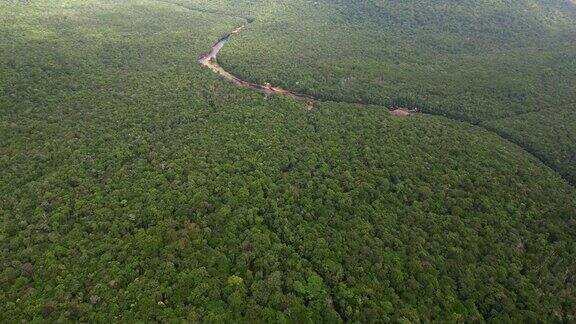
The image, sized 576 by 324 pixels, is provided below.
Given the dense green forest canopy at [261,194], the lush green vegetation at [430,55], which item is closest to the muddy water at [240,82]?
the lush green vegetation at [430,55]

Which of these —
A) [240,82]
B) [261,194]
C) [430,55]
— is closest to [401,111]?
[430,55]

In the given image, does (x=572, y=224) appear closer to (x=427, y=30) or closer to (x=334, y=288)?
(x=334, y=288)

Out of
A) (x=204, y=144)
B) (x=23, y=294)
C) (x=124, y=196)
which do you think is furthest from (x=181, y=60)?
(x=23, y=294)

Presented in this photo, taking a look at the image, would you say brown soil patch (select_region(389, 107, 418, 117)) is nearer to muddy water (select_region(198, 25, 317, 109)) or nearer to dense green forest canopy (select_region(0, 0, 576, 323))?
dense green forest canopy (select_region(0, 0, 576, 323))

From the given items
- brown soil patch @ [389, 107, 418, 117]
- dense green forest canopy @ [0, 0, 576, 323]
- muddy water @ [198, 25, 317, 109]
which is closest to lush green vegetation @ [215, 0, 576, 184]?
dense green forest canopy @ [0, 0, 576, 323]

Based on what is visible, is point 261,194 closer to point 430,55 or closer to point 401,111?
point 401,111
